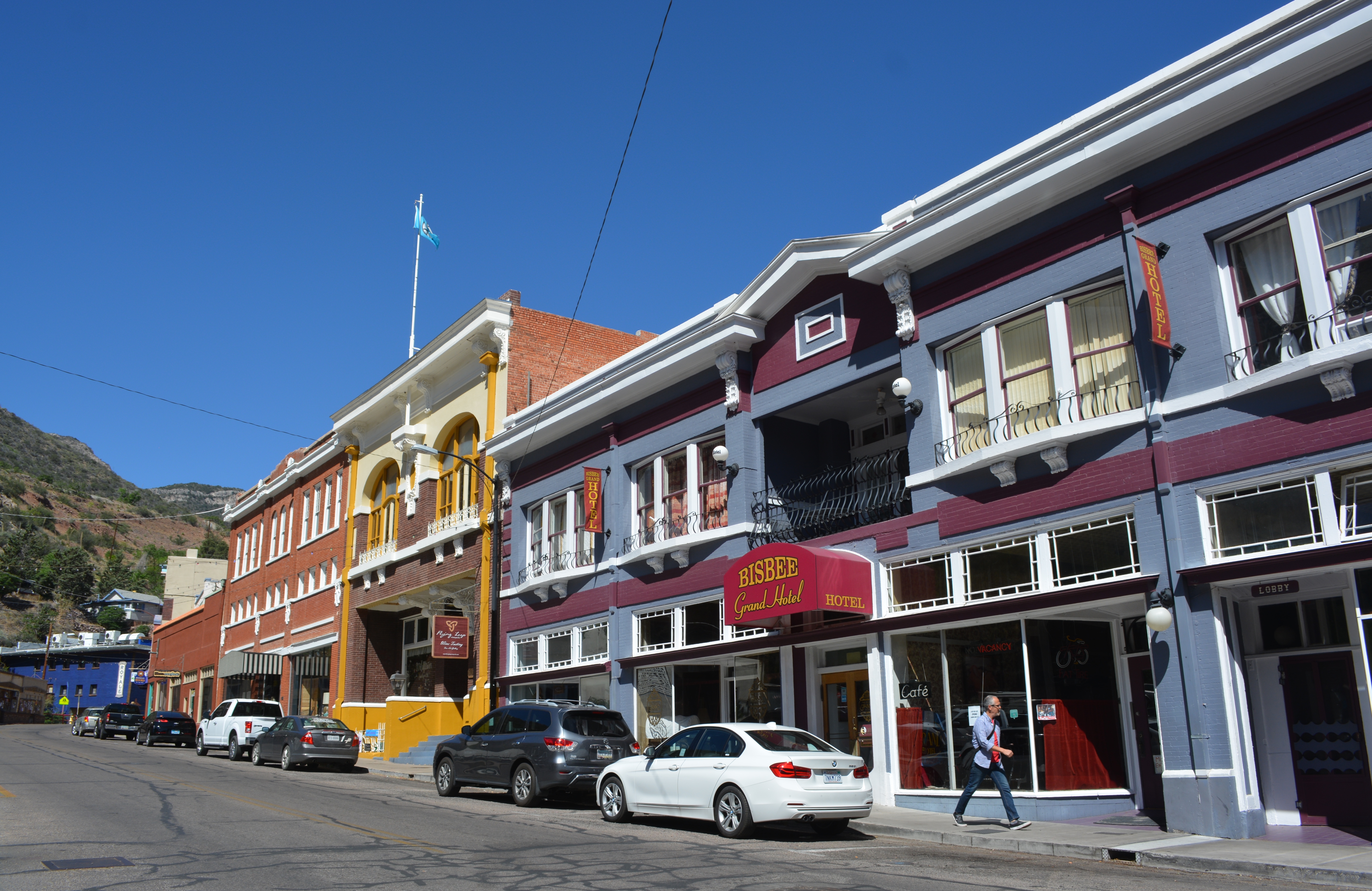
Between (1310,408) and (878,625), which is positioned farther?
(878,625)

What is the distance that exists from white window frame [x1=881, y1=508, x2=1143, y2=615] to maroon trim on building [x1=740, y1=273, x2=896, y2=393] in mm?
3785

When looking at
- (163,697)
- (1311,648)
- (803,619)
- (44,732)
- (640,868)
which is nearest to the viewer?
(640,868)

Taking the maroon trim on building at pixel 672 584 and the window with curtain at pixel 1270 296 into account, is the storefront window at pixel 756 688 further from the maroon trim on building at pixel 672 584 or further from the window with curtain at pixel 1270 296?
the window with curtain at pixel 1270 296

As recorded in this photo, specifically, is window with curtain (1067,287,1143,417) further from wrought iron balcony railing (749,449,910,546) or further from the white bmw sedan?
the white bmw sedan

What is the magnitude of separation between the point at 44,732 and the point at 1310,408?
56736mm

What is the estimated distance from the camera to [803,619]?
1805cm

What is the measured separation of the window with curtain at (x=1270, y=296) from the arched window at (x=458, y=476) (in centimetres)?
2090

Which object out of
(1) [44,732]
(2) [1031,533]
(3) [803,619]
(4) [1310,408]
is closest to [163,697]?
(1) [44,732]

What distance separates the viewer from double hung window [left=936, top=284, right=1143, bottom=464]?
14367 millimetres

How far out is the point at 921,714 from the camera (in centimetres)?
1603

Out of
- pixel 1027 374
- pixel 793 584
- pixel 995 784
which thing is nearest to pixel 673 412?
pixel 793 584

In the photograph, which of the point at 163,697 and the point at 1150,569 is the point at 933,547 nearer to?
the point at 1150,569

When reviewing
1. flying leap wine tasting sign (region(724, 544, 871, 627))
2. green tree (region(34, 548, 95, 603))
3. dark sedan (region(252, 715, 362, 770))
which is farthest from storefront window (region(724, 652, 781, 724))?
green tree (region(34, 548, 95, 603))

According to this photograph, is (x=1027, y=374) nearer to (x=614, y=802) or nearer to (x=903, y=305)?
(x=903, y=305)
